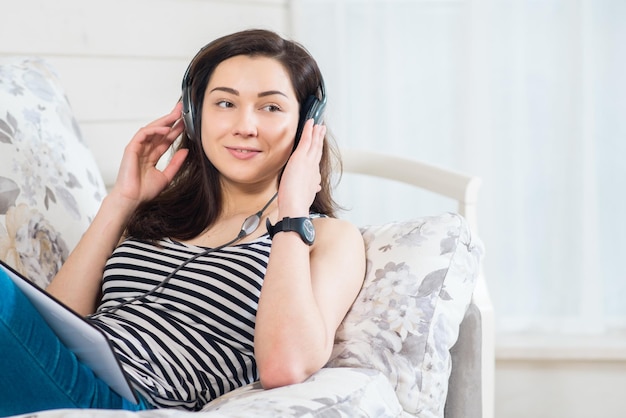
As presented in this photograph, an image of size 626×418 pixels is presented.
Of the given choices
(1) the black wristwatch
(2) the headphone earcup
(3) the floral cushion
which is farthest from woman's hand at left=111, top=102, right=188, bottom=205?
(3) the floral cushion

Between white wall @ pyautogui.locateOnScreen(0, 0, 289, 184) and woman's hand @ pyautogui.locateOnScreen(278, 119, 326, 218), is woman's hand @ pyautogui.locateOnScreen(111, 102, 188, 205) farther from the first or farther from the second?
white wall @ pyautogui.locateOnScreen(0, 0, 289, 184)

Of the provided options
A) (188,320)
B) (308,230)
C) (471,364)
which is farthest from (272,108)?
(471,364)

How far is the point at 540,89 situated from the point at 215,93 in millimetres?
1172

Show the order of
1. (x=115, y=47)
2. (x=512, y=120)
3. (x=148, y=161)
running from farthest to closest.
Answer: (x=512, y=120) < (x=115, y=47) < (x=148, y=161)

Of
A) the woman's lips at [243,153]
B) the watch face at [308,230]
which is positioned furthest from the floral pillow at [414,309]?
the woman's lips at [243,153]

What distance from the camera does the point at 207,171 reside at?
4.67ft

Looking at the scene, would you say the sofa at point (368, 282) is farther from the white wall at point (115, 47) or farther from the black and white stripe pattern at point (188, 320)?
the white wall at point (115, 47)

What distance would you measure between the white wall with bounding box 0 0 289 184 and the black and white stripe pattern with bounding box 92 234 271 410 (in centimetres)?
69

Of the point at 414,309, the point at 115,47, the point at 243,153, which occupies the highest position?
the point at 115,47

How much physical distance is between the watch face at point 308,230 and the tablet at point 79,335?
12.8 inches

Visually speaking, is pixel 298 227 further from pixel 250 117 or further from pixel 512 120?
pixel 512 120

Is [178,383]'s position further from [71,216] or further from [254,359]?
[71,216]

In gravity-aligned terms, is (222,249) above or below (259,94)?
below

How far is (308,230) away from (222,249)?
6.5 inches
